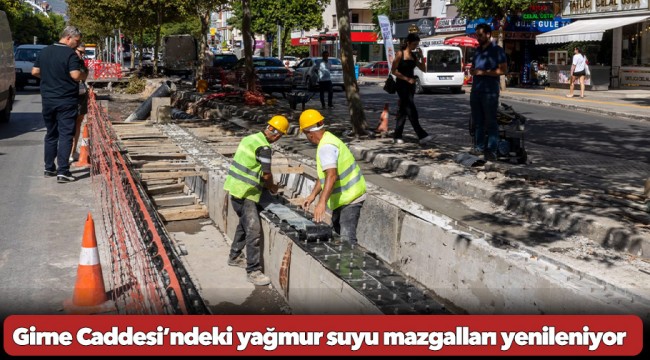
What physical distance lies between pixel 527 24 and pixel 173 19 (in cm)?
2327

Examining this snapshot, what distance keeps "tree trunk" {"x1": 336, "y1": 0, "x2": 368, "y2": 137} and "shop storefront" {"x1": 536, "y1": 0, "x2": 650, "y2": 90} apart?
17663 mm

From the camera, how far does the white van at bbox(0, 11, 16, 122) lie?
1811 centimetres

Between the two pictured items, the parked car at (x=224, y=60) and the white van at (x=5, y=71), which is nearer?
the white van at (x=5, y=71)

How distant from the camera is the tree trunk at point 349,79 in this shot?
15133mm

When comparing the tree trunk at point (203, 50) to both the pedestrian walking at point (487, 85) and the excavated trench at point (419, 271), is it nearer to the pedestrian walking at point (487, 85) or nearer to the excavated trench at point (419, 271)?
the pedestrian walking at point (487, 85)

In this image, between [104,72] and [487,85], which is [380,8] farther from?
[487,85]

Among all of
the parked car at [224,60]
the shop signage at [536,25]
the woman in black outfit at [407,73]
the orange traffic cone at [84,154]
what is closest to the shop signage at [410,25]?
the shop signage at [536,25]

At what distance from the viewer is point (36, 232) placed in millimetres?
8312

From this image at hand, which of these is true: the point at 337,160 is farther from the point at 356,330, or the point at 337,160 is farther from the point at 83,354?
the point at 83,354

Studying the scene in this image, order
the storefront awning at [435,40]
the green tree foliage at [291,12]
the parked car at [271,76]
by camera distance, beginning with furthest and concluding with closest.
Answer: the green tree foliage at [291,12] → the storefront awning at [435,40] → the parked car at [271,76]

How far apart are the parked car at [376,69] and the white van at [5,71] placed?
3332 centimetres

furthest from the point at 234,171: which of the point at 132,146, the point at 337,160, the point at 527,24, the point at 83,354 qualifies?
the point at 527,24

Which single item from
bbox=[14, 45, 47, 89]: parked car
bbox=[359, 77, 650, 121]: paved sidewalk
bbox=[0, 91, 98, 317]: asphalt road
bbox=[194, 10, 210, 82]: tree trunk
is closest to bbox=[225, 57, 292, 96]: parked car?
bbox=[194, 10, 210, 82]: tree trunk

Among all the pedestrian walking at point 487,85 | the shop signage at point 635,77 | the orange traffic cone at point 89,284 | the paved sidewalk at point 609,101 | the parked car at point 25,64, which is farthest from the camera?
the parked car at point 25,64
